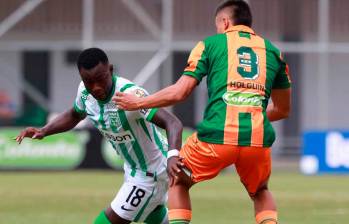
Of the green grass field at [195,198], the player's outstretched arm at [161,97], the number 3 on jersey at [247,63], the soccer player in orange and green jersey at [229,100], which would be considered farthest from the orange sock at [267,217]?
the green grass field at [195,198]

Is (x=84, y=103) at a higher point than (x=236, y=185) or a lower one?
higher

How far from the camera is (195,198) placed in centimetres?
1748

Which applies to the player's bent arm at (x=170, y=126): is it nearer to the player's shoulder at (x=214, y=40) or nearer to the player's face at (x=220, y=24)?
the player's shoulder at (x=214, y=40)

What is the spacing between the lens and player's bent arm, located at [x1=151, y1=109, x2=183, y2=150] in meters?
7.99

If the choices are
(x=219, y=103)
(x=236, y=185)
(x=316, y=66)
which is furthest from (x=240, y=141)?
(x=316, y=66)

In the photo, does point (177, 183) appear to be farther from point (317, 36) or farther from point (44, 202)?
point (317, 36)

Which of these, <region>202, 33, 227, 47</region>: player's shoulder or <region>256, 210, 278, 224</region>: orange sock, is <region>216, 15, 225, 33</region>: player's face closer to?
<region>202, 33, 227, 47</region>: player's shoulder

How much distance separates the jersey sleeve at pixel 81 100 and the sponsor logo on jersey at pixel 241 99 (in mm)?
1352

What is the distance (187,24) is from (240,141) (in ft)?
76.0

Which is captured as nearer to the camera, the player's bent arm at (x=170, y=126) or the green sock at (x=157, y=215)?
the player's bent arm at (x=170, y=126)

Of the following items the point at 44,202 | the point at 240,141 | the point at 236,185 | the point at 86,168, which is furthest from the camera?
the point at 86,168

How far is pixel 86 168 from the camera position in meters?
25.0

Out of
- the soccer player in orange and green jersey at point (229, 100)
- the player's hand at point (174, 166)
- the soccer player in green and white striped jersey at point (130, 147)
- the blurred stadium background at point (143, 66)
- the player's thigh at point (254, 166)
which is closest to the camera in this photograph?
the player's hand at point (174, 166)

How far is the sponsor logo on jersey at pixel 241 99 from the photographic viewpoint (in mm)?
8141
